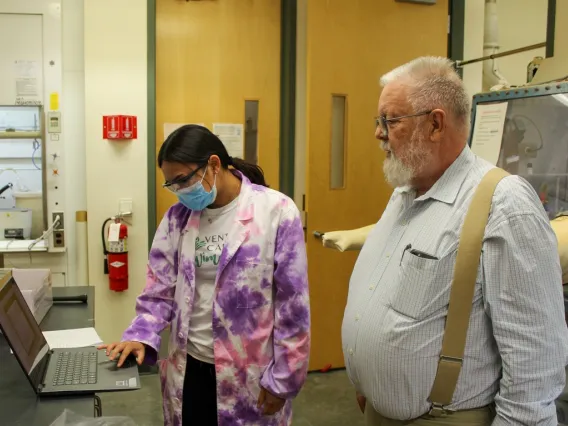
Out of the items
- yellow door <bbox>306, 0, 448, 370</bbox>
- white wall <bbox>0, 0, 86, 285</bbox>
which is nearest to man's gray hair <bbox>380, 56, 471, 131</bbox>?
yellow door <bbox>306, 0, 448, 370</bbox>

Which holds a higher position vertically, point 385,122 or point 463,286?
point 385,122

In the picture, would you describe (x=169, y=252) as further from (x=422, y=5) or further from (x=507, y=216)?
(x=422, y=5)

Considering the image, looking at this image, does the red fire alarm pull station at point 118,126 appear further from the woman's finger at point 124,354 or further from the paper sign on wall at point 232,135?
the woman's finger at point 124,354

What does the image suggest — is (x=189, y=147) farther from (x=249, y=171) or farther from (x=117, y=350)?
(x=117, y=350)

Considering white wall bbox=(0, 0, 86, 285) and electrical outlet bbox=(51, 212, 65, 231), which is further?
electrical outlet bbox=(51, 212, 65, 231)

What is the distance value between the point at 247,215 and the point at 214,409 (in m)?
0.59

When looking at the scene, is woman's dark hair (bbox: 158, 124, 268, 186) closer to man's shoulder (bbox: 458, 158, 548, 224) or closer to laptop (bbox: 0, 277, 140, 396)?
laptop (bbox: 0, 277, 140, 396)

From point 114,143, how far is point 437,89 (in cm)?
242

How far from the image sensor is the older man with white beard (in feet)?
3.47

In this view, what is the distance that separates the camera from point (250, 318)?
5.08 ft

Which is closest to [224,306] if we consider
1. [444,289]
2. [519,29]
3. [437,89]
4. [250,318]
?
[250,318]

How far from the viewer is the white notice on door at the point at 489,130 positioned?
2273 millimetres

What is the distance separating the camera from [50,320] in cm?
200

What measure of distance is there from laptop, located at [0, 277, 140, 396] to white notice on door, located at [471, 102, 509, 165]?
5.57ft
